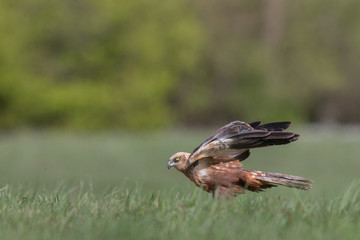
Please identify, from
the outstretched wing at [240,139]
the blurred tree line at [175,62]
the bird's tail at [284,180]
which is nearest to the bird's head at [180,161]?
the outstretched wing at [240,139]

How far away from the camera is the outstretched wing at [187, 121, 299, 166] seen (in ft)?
16.8

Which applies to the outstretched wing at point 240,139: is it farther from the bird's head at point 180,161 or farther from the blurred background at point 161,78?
the blurred background at point 161,78

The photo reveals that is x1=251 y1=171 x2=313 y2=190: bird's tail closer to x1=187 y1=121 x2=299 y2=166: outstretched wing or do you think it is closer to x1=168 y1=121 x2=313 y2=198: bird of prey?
x1=168 y1=121 x2=313 y2=198: bird of prey

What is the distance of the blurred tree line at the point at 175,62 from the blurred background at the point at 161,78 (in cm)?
7

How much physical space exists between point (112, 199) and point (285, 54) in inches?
1816

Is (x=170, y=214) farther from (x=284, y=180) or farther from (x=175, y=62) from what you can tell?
(x=175, y=62)

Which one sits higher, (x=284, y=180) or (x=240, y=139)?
(x=240, y=139)

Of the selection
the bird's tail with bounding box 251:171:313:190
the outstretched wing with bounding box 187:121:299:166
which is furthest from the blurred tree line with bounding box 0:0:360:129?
the bird's tail with bounding box 251:171:313:190

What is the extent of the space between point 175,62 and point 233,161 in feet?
124

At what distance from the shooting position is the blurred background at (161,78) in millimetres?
21875

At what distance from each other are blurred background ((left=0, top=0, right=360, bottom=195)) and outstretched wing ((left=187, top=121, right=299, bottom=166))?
11.8 metres

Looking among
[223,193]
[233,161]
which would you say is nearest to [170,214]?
[223,193]

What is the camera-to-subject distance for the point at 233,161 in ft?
18.1

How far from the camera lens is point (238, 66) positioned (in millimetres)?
48375
